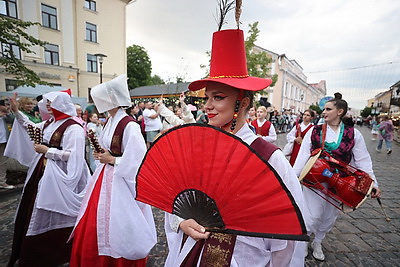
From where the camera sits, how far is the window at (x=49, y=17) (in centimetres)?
1705

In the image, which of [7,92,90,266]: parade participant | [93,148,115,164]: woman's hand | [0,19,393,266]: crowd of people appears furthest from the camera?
[7,92,90,266]: parade participant

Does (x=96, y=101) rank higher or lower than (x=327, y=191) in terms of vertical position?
higher

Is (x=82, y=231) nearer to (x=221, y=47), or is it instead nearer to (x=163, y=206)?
(x=163, y=206)

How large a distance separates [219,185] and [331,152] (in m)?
2.61

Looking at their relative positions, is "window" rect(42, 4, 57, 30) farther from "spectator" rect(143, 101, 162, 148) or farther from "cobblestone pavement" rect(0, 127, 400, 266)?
"cobblestone pavement" rect(0, 127, 400, 266)

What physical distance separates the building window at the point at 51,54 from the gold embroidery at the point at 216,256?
73.7 ft

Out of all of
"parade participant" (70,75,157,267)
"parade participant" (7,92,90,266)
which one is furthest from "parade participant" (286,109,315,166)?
"parade participant" (7,92,90,266)

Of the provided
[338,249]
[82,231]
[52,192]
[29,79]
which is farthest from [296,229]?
[29,79]

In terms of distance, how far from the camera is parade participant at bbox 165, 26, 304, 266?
1199 mm

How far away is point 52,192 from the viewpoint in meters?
2.51

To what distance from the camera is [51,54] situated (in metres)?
18.0

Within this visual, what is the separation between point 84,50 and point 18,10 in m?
5.50

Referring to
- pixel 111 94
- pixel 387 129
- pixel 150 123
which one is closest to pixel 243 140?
pixel 111 94

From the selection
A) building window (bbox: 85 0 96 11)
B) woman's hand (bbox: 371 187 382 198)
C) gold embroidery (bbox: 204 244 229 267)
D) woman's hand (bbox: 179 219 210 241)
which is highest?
building window (bbox: 85 0 96 11)
